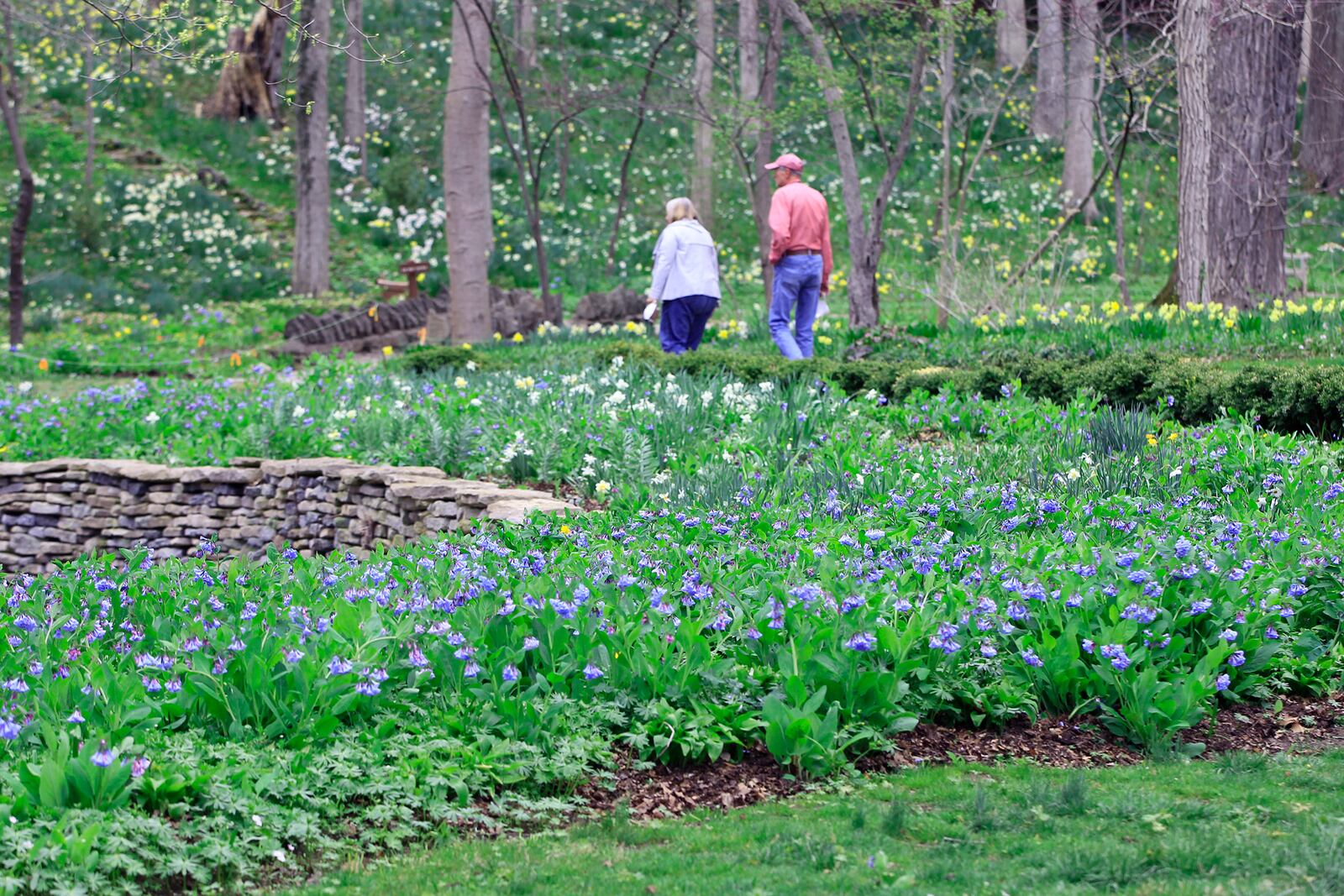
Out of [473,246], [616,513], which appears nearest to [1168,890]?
[616,513]

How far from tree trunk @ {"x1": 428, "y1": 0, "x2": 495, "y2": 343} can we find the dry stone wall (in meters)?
5.03

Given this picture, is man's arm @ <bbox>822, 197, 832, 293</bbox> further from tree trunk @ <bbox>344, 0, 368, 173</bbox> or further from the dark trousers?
tree trunk @ <bbox>344, 0, 368, 173</bbox>

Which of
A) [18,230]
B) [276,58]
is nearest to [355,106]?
[276,58]

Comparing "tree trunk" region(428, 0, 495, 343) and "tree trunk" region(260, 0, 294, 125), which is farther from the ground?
"tree trunk" region(260, 0, 294, 125)

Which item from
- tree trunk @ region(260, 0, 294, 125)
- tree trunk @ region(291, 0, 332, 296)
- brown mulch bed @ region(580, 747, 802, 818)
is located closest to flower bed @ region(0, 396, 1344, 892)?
brown mulch bed @ region(580, 747, 802, 818)

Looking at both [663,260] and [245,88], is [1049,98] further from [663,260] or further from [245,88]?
[663,260]

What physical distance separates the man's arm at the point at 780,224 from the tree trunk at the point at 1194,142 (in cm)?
358

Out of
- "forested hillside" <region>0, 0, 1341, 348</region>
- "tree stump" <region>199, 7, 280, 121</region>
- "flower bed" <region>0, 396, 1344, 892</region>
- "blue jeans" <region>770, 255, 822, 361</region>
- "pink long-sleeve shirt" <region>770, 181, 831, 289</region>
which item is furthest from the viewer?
"tree stump" <region>199, 7, 280, 121</region>

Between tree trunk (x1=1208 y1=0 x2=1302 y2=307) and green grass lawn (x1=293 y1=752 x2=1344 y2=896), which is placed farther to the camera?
tree trunk (x1=1208 y1=0 x2=1302 y2=307)

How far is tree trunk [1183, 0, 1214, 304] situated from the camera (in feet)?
36.9

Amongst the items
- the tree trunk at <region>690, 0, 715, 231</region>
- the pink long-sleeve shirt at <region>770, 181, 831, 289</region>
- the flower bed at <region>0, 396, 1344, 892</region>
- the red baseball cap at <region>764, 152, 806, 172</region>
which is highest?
the tree trunk at <region>690, 0, 715, 231</region>

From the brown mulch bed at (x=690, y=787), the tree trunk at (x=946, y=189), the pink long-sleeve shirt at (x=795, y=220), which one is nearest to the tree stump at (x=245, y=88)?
the tree trunk at (x=946, y=189)

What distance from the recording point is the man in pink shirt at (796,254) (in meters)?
10.1

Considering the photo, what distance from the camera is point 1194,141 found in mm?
11312
